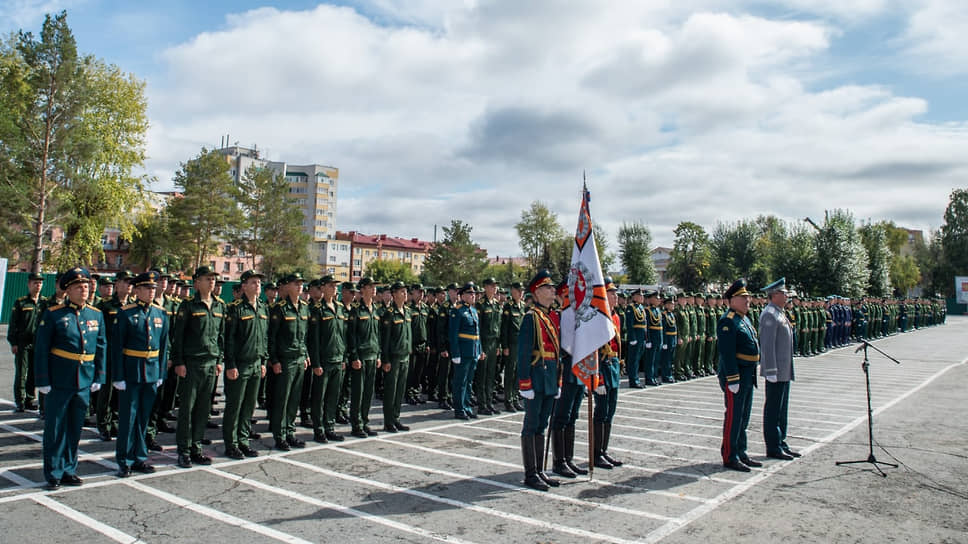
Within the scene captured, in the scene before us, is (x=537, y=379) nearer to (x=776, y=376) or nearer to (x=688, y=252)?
(x=776, y=376)

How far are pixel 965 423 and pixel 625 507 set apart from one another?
7.81 meters


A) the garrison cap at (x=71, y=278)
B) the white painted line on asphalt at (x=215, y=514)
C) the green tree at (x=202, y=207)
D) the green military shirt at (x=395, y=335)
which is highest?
the green tree at (x=202, y=207)

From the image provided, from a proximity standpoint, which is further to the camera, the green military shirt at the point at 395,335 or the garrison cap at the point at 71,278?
the green military shirt at the point at 395,335

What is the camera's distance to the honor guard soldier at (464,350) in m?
9.80

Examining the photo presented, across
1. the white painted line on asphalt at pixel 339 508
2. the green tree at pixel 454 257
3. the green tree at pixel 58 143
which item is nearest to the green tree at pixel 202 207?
the green tree at pixel 58 143

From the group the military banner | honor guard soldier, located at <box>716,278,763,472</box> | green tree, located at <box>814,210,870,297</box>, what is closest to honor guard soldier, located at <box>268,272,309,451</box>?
the military banner

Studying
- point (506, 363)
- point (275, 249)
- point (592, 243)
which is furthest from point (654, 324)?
point (275, 249)

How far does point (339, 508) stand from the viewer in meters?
5.23

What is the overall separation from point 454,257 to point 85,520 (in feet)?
195

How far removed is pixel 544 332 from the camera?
6273mm

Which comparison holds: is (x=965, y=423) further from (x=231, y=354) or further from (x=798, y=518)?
(x=231, y=354)

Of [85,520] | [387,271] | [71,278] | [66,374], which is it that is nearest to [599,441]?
[85,520]

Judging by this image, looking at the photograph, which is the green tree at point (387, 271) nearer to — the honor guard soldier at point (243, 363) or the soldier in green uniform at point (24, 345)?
the soldier in green uniform at point (24, 345)

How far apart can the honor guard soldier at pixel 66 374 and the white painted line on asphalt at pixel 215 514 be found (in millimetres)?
607
